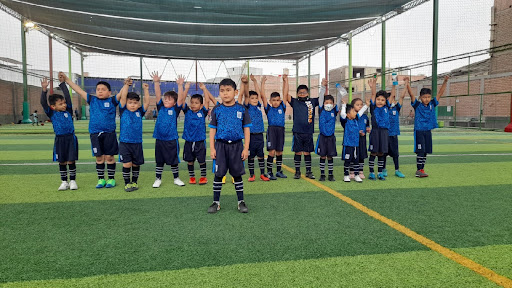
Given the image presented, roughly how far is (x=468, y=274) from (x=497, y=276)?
0.19 m

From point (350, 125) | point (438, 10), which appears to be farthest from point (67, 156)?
point (438, 10)

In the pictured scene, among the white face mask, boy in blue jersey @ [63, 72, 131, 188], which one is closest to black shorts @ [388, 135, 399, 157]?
the white face mask

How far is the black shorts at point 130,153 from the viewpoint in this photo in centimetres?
541

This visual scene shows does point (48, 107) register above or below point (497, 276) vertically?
above

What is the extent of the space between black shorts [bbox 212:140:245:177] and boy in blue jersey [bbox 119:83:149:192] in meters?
1.89

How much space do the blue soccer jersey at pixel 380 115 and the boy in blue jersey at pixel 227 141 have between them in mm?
3080

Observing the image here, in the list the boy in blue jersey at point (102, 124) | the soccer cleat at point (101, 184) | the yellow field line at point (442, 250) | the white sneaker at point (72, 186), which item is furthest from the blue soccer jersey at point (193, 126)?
the yellow field line at point (442, 250)

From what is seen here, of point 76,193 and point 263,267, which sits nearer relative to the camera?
point 263,267

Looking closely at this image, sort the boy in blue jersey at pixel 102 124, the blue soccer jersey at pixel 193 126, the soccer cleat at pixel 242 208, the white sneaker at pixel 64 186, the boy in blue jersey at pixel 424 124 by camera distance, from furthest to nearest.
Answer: the boy in blue jersey at pixel 424 124
the blue soccer jersey at pixel 193 126
the boy in blue jersey at pixel 102 124
the white sneaker at pixel 64 186
the soccer cleat at pixel 242 208

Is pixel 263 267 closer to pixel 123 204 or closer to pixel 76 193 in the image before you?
pixel 123 204

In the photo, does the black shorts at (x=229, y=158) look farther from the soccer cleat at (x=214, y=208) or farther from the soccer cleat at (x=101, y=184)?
the soccer cleat at (x=101, y=184)

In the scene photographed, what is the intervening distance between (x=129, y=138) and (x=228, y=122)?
82.1 inches

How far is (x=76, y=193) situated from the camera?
518 cm

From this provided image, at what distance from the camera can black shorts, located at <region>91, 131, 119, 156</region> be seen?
545 cm
